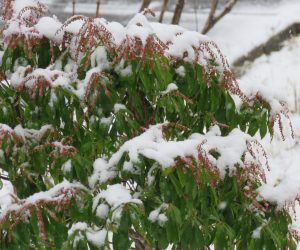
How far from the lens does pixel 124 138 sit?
2219 millimetres

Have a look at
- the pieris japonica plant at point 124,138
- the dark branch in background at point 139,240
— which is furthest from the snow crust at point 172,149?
the dark branch in background at point 139,240

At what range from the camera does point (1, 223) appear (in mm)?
1947

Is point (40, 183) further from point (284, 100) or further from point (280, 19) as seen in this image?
point (280, 19)

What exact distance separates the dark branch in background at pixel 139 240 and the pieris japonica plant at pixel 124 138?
0.39m

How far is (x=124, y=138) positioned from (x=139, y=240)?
1.82ft

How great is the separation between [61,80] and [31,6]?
1.10 ft

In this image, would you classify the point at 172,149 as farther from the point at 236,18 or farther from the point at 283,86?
the point at 236,18

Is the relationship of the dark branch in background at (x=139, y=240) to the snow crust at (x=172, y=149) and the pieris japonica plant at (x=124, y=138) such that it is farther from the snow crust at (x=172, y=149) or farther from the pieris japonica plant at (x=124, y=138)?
the snow crust at (x=172, y=149)

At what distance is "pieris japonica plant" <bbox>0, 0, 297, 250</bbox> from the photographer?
6.19ft

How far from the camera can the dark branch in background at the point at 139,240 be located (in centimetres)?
251

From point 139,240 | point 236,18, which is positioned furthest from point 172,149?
point 236,18

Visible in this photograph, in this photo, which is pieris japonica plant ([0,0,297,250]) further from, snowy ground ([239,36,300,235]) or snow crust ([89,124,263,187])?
snowy ground ([239,36,300,235])

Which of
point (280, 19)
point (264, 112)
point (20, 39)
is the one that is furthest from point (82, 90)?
point (280, 19)

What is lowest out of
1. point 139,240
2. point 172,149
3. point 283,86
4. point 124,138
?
point 283,86
